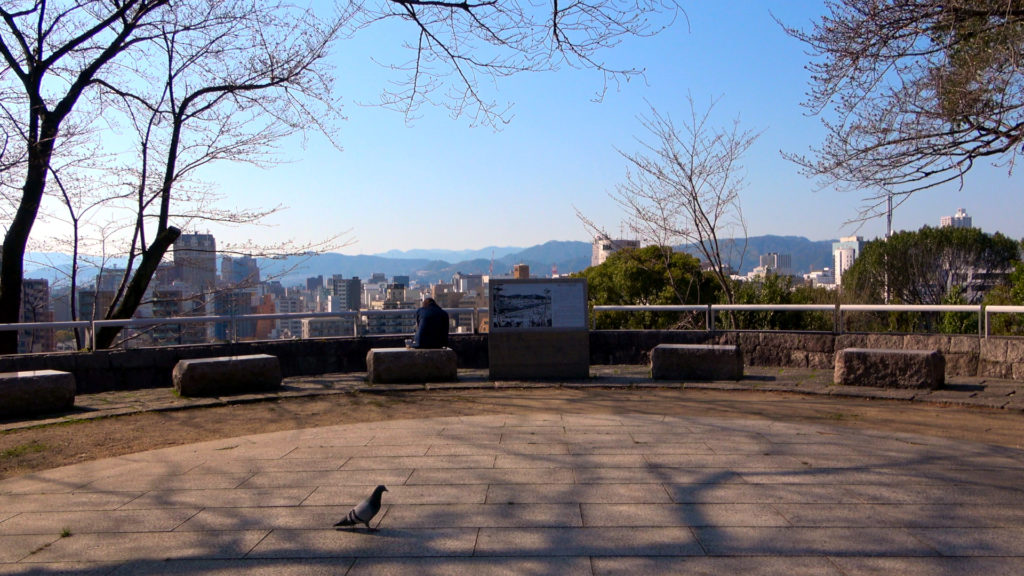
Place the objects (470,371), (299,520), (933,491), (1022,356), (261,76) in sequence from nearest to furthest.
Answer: (299,520) < (933,491) < (1022,356) < (470,371) < (261,76)

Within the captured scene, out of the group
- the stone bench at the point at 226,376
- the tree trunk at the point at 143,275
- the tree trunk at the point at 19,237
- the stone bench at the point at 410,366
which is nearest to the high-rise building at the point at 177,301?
the tree trunk at the point at 143,275

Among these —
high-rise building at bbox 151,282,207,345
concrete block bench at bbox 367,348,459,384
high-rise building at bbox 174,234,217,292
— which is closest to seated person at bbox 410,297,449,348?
concrete block bench at bbox 367,348,459,384

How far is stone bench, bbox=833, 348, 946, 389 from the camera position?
961 cm

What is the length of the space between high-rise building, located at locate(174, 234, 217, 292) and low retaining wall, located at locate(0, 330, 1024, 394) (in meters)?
4.38

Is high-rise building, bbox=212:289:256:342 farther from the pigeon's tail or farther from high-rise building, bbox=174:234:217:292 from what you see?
the pigeon's tail

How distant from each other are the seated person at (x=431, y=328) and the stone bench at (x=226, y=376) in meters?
2.06

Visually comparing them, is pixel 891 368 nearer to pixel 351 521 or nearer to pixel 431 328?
pixel 431 328

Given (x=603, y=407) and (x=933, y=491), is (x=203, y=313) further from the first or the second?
(x=933, y=491)

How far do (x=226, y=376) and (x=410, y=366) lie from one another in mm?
2356

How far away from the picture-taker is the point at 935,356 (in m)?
9.64

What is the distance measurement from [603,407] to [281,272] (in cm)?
837

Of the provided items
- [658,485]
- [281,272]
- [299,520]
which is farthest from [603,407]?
[281,272]

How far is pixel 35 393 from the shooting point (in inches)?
351

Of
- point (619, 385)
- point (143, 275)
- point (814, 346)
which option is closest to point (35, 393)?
point (143, 275)
